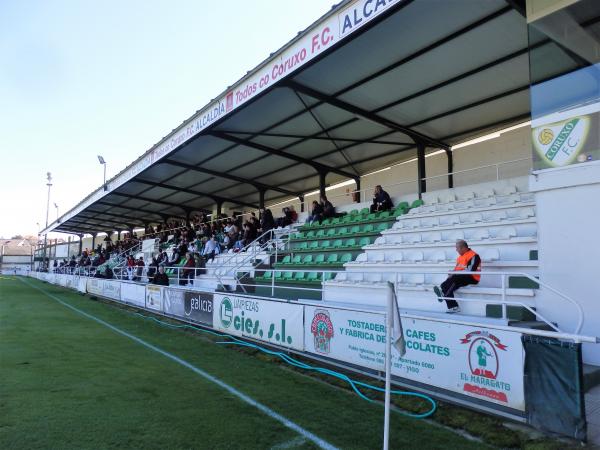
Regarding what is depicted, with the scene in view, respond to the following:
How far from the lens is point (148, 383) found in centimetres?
591

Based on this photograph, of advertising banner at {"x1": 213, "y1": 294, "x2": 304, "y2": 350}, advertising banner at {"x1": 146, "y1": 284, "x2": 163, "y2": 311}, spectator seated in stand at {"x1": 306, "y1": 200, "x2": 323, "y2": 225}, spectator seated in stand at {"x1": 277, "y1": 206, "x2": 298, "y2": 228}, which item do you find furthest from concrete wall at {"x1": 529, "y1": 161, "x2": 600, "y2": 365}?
spectator seated in stand at {"x1": 277, "y1": 206, "x2": 298, "y2": 228}

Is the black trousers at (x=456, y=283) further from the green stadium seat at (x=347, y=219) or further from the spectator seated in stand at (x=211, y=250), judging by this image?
the spectator seated in stand at (x=211, y=250)

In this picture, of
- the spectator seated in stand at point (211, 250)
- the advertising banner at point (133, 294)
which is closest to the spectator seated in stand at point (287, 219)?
the spectator seated in stand at point (211, 250)

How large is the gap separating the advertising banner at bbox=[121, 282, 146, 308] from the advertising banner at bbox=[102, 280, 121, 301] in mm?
715

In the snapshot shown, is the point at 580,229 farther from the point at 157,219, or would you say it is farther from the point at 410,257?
the point at 157,219

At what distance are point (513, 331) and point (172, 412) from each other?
3894mm

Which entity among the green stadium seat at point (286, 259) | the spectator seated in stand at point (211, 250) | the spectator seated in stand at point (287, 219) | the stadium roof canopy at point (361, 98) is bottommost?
the green stadium seat at point (286, 259)

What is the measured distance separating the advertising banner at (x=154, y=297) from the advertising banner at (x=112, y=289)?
13.0 feet

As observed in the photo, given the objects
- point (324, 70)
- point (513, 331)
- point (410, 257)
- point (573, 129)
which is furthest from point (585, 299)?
point (324, 70)

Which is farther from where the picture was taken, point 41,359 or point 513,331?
point 41,359

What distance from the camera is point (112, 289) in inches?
741

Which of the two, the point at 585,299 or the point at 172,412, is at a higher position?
the point at 585,299

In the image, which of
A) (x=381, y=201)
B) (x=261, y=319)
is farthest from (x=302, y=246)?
(x=261, y=319)

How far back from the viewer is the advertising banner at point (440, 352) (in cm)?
436
